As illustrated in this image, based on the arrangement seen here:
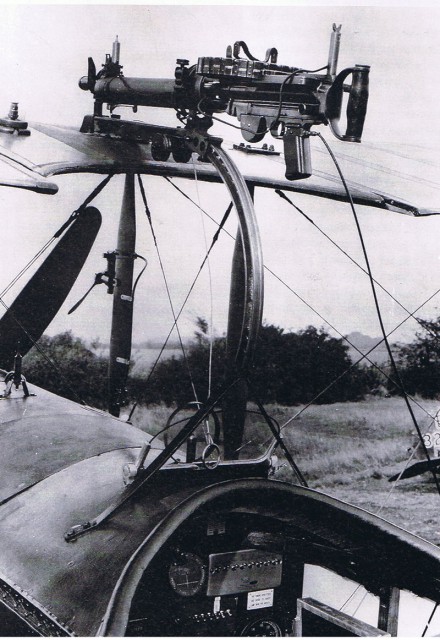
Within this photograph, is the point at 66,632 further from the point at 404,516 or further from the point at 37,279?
the point at 404,516

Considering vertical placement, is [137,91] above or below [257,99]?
above

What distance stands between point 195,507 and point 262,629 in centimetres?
92

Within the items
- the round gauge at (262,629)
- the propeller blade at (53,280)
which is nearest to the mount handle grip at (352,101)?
the round gauge at (262,629)

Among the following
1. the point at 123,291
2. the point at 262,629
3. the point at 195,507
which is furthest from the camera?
the point at 123,291

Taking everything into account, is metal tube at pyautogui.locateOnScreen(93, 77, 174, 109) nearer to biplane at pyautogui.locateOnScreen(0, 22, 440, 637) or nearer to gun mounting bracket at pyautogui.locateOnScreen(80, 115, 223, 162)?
biplane at pyautogui.locateOnScreen(0, 22, 440, 637)

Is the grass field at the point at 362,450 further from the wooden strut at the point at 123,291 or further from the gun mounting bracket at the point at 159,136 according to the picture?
the gun mounting bracket at the point at 159,136

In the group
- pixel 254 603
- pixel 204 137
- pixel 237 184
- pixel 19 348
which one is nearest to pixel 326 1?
pixel 204 137

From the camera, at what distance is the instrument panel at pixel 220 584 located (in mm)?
3012

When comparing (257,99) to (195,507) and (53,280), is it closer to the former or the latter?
(195,507)

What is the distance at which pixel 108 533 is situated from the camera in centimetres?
291

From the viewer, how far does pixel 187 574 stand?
3.11 metres

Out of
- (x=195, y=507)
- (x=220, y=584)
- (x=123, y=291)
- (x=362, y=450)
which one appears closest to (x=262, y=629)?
(x=220, y=584)

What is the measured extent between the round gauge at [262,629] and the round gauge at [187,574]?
357mm

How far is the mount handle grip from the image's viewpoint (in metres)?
2.51
